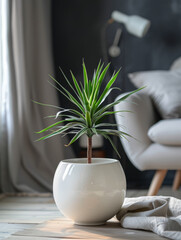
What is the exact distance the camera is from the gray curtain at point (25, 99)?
2.91 metres

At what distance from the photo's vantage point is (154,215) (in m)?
1.30

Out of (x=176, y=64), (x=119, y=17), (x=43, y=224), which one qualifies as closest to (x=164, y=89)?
(x=176, y=64)

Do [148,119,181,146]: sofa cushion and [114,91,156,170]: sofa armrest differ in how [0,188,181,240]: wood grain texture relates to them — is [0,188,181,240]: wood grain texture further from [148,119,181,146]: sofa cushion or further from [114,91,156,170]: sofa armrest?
[148,119,181,146]: sofa cushion

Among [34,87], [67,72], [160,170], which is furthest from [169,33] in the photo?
[160,170]

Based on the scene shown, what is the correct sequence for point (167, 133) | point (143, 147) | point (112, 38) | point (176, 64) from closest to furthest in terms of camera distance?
point (167, 133), point (143, 147), point (176, 64), point (112, 38)

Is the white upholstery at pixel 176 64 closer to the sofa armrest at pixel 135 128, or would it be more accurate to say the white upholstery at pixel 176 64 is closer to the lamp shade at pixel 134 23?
the lamp shade at pixel 134 23

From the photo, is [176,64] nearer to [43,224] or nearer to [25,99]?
[25,99]

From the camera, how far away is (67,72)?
3.56 m

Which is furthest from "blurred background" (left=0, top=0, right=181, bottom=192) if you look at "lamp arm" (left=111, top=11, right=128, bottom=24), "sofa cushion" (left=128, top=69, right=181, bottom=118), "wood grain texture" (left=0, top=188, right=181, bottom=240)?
"sofa cushion" (left=128, top=69, right=181, bottom=118)

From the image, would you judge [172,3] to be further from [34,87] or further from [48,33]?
[34,87]

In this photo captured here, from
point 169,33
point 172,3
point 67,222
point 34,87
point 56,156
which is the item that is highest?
point 172,3

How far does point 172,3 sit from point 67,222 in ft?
8.30

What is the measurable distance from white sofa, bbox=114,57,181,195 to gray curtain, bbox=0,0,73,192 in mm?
838

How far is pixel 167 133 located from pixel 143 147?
0.56ft
